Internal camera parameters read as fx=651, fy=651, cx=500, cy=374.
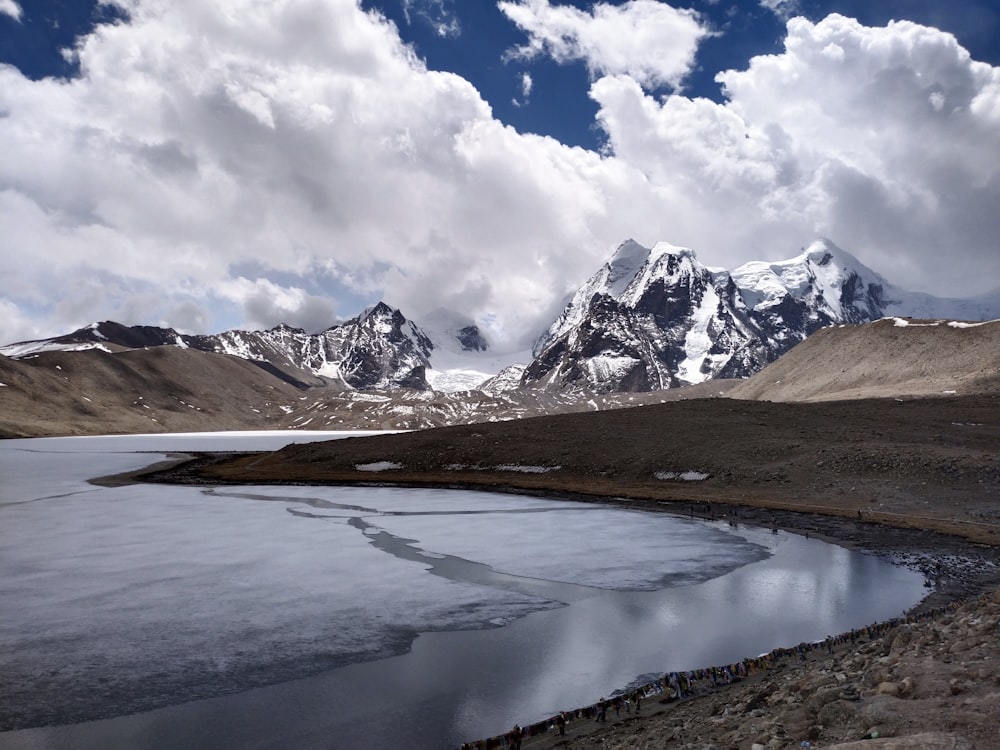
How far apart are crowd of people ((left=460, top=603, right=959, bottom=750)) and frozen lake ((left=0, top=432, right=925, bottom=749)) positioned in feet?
2.24

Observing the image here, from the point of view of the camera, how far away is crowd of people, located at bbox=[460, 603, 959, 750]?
14.2 meters

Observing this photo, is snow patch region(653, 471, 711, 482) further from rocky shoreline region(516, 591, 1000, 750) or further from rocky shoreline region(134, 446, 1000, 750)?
rocky shoreline region(516, 591, 1000, 750)

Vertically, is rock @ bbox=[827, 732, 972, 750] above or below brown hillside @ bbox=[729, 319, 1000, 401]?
below

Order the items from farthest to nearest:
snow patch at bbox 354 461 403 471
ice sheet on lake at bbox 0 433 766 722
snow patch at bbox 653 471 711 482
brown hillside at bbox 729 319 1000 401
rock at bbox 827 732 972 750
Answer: brown hillside at bbox 729 319 1000 401, snow patch at bbox 354 461 403 471, snow patch at bbox 653 471 711 482, ice sheet on lake at bbox 0 433 766 722, rock at bbox 827 732 972 750

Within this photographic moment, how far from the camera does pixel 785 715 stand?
11953 millimetres

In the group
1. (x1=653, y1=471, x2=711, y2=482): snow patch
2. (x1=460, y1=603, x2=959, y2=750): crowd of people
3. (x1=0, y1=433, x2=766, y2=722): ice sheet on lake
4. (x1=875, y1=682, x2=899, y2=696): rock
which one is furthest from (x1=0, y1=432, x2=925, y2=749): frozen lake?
(x1=653, y1=471, x2=711, y2=482): snow patch

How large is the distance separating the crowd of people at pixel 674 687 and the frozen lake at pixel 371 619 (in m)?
0.68

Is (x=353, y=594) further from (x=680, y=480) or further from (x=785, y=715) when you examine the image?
(x=680, y=480)

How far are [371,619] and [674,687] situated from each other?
11.0 metres

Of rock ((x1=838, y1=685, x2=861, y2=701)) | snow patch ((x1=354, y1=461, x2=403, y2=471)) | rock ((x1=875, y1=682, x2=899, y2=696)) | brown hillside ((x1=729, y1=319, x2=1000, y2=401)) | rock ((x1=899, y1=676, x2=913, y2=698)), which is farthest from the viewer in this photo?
brown hillside ((x1=729, y1=319, x2=1000, y2=401))

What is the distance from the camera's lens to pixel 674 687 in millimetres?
16516

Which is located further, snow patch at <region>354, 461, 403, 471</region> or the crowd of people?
snow patch at <region>354, 461, 403, 471</region>

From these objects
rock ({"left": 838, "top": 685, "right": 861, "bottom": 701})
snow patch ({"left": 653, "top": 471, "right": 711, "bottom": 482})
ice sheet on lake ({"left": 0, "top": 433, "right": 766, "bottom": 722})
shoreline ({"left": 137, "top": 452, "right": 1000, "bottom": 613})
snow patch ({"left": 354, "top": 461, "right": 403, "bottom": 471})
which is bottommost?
ice sheet on lake ({"left": 0, "top": 433, "right": 766, "bottom": 722})

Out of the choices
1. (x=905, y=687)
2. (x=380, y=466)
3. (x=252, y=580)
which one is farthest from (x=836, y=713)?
(x=380, y=466)
